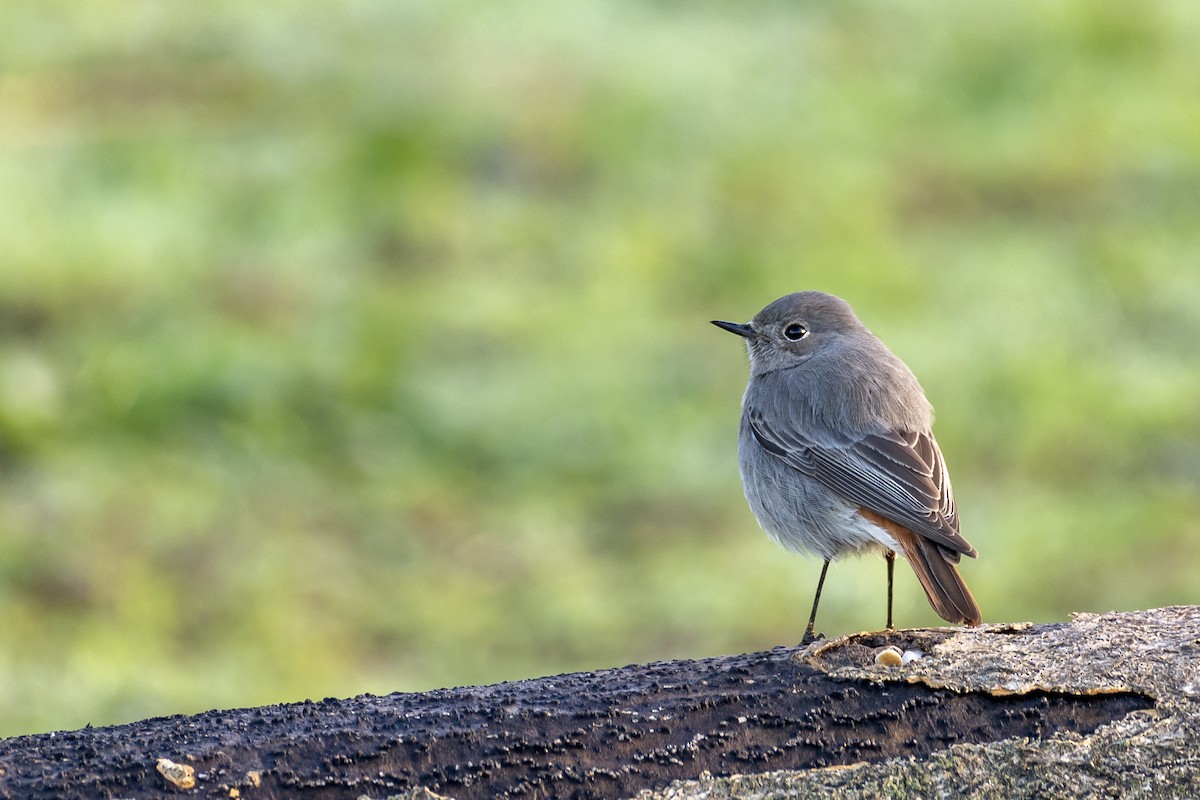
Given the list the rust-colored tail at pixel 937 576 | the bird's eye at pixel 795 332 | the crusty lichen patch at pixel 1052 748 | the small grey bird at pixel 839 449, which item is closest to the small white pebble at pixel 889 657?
the crusty lichen patch at pixel 1052 748

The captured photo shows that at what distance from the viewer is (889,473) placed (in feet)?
16.1

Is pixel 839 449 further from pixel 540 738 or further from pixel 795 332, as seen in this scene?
pixel 540 738

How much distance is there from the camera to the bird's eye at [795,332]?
5879 mm

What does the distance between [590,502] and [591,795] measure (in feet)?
17.2

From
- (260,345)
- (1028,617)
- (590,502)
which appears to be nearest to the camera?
(1028,617)

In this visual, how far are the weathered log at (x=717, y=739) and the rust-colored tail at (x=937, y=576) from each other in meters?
0.89

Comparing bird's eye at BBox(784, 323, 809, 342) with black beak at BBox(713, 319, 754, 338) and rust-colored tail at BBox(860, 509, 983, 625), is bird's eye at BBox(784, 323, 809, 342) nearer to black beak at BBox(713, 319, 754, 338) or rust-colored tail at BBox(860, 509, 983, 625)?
black beak at BBox(713, 319, 754, 338)

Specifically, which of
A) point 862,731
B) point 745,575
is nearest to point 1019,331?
point 745,575

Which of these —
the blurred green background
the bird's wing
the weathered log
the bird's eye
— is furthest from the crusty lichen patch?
the blurred green background

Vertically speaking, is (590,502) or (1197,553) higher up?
(590,502)

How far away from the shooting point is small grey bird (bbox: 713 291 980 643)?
4664 mm

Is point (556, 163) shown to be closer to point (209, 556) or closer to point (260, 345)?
point (260, 345)

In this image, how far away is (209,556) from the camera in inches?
295

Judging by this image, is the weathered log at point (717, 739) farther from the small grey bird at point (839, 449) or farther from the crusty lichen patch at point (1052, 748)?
the small grey bird at point (839, 449)
